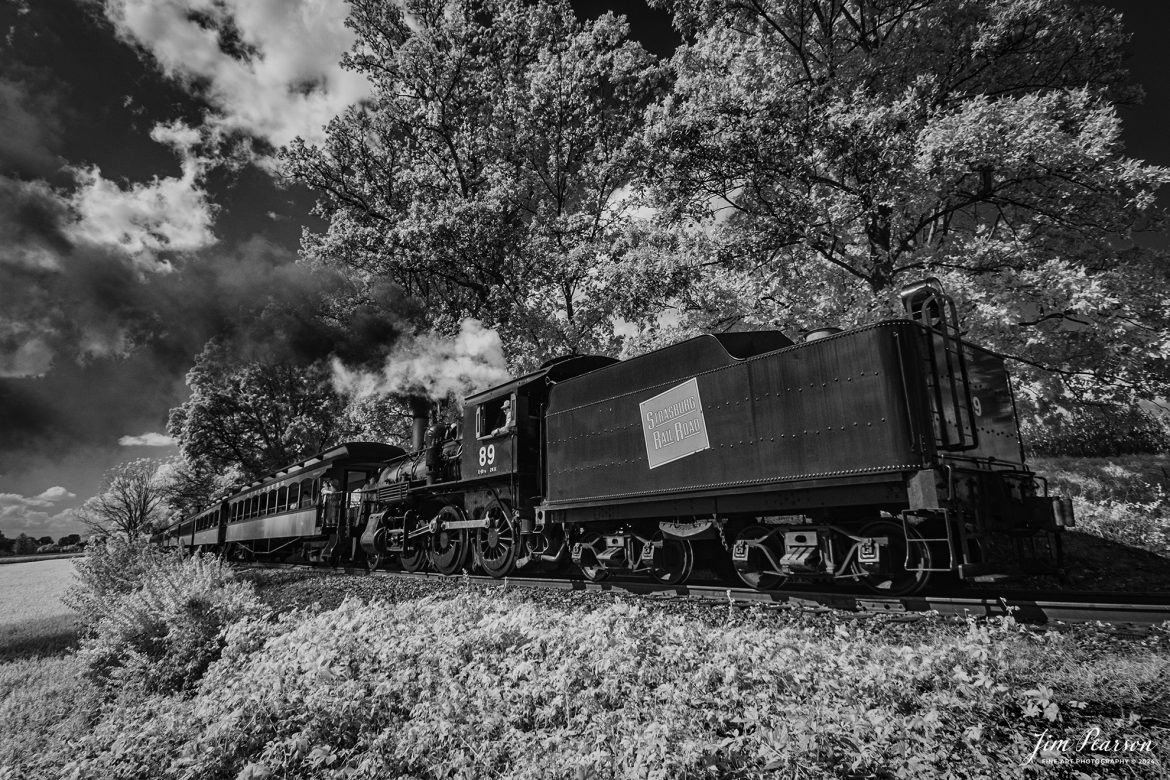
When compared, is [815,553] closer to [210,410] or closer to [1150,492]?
[1150,492]

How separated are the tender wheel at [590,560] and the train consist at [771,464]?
34 mm

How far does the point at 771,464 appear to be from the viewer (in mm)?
6898

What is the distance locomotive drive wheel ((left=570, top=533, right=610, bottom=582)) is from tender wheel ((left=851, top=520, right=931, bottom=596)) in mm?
4097

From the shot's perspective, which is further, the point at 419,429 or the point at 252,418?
the point at 252,418

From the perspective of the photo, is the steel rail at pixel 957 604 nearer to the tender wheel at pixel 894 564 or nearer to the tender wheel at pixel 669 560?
the tender wheel at pixel 894 564

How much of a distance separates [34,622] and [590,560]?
969cm

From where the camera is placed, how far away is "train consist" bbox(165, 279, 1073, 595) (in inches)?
242

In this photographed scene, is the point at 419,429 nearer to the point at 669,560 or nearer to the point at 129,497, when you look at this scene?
the point at 669,560

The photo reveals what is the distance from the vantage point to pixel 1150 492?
1198 cm

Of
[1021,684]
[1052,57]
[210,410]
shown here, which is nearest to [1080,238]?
[1052,57]

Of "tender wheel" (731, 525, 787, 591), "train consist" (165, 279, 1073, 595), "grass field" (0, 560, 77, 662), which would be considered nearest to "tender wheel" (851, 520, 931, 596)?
"train consist" (165, 279, 1073, 595)

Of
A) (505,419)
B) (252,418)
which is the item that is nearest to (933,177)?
(505,419)

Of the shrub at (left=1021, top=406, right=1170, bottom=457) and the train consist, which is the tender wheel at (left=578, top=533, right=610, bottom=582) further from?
the shrub at (left=1021, top=406, right=1170, bottom=457)

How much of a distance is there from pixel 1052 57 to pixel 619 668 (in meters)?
16.4
